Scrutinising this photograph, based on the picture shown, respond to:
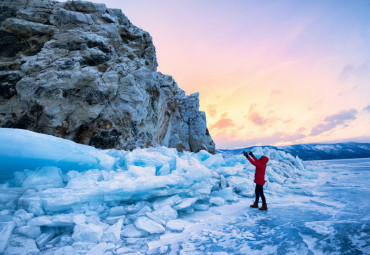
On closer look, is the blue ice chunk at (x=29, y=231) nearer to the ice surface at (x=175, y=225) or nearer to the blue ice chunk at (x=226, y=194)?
the ice surface at (x=175, y=225)

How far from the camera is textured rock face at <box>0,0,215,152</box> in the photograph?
11.5 meters

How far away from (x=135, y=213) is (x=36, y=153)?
2353 millimetres

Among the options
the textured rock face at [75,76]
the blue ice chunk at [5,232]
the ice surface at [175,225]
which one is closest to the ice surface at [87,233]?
the blue ice chunk at [5,232]

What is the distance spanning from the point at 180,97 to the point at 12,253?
27.4 m

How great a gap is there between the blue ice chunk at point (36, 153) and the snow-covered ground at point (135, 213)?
0.05 feet

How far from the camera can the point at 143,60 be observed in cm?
1717

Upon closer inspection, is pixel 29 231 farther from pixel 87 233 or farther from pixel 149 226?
pixel 149 226

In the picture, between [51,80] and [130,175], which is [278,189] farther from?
[51,80]

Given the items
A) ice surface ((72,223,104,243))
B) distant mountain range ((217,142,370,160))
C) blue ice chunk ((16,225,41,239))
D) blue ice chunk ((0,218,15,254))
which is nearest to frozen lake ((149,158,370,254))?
ice surface ((72,223,104,243))

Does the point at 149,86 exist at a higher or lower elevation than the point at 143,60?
lower

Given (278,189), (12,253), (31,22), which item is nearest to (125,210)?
(12,253)

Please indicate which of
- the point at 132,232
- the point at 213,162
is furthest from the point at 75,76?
the point at 132,232

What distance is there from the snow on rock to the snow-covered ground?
0.02 metres

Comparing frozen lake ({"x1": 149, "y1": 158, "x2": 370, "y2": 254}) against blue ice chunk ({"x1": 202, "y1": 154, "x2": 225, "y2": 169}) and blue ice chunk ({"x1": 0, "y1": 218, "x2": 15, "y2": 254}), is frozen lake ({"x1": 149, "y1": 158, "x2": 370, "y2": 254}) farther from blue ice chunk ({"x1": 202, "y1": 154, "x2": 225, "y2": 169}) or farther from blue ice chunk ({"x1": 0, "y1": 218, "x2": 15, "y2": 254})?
blue ice chunk ({"x1": 202, "y1": 154, "x2": 225, "y2": 169})
